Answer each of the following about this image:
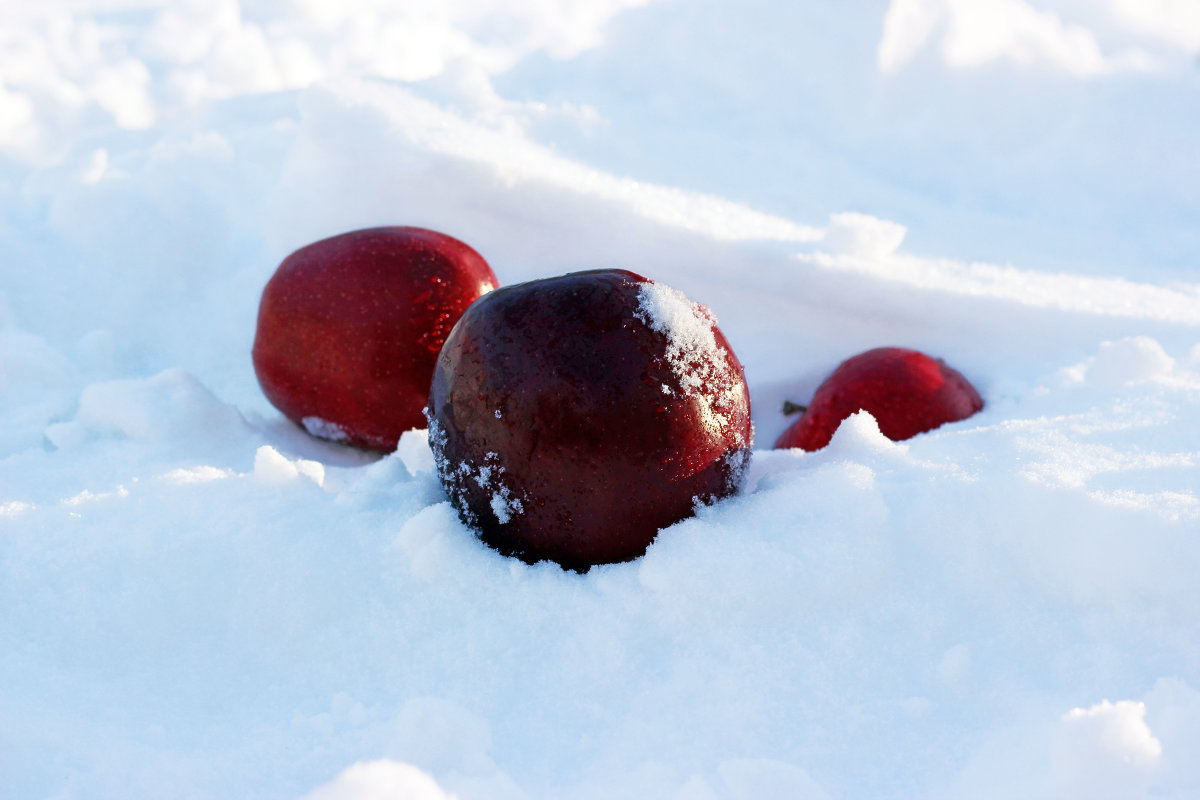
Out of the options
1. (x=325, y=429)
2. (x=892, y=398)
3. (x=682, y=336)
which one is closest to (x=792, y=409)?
(x=892, y=398)

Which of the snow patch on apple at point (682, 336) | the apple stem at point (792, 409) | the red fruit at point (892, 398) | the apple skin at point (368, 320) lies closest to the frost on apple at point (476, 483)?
the snow patch on apple at point (682, 336)

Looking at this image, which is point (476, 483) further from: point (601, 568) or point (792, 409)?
point (792, 409)

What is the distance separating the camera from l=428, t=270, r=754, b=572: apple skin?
4.37ft

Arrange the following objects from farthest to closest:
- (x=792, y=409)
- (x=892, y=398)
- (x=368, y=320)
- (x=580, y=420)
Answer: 1. (x=792, y=409)
2. (x=892, y=398)
3. (x=368, y=320)
4. (x=580, y=420)

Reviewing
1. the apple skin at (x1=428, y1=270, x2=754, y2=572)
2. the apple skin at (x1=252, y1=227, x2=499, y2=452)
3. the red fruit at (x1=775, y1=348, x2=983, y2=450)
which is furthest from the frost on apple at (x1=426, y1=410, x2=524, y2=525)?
the red fruit at (x1=775, y1=348, x2=983, y2=450)

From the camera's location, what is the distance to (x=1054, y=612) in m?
1.23

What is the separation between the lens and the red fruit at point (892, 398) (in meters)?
2.14

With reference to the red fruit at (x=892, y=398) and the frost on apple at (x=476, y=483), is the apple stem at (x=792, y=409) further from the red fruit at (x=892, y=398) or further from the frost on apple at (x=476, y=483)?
the frost on apple at (x=476, y=483)

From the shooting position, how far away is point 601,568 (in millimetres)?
1379

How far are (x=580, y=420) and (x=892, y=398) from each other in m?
1.12

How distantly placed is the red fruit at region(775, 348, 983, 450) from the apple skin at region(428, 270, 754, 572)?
2.71ft

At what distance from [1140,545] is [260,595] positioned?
1.25m

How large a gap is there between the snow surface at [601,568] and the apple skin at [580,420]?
5 centimetres

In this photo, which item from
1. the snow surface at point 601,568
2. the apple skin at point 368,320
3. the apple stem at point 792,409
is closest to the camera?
the snow surface at point 601,568
